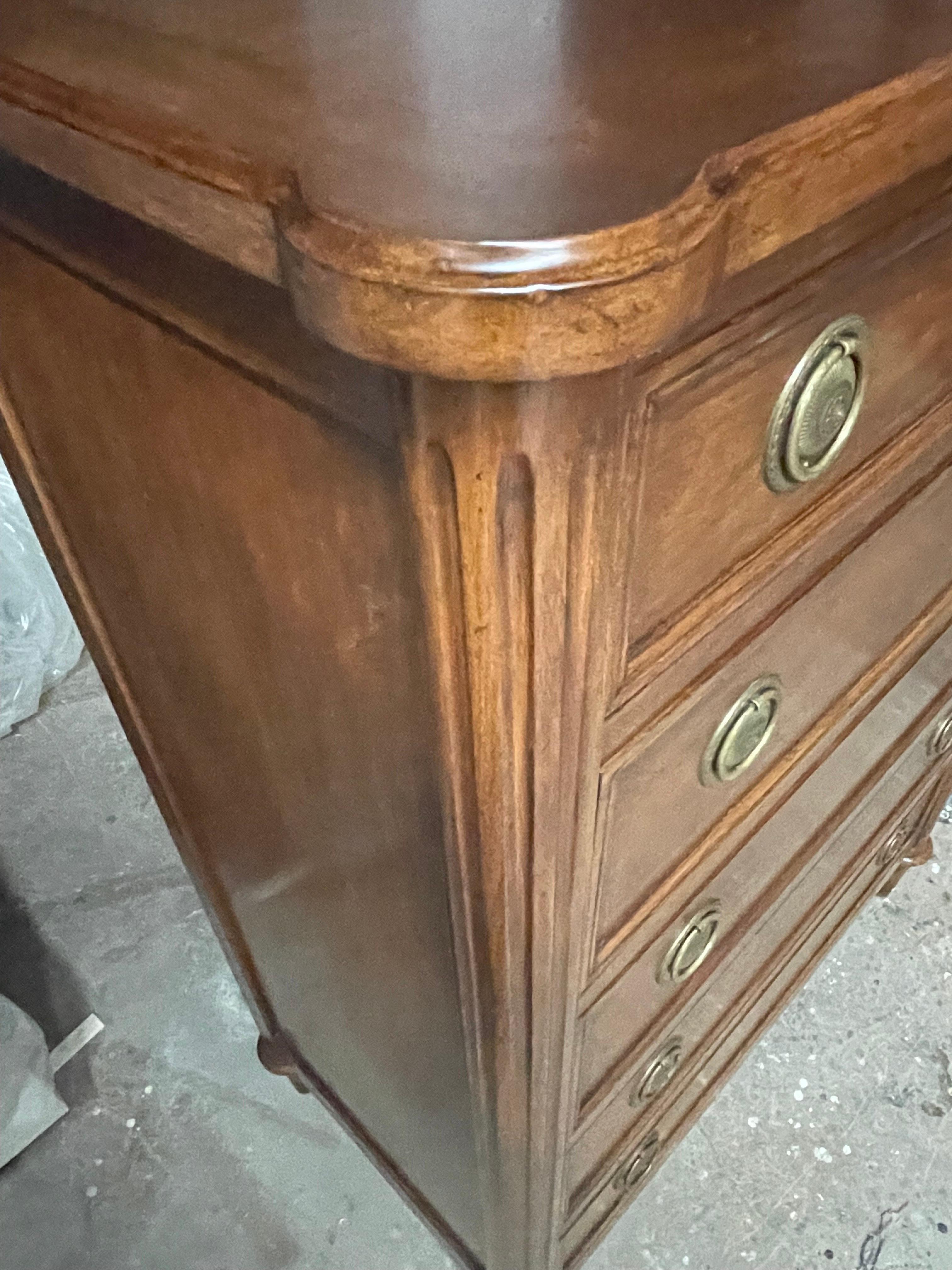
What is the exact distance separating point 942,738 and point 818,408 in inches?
30.2

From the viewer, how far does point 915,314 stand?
47cm

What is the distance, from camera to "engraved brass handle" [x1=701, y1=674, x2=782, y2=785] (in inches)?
21.8

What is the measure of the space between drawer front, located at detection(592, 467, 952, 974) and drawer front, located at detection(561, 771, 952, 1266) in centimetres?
31

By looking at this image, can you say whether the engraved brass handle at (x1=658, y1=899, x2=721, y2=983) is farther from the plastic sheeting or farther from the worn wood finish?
the plastic sheeting

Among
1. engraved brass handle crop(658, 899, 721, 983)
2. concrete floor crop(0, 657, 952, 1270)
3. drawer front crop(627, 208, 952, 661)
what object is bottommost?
concrete floor crop(0, 657, 952, 1270)

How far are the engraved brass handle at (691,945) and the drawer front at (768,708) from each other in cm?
10

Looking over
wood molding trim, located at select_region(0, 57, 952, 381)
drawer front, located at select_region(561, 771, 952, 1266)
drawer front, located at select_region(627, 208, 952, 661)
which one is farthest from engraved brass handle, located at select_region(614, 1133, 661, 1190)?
wood molding trim, located at select_region(0, 57, 952, 381)

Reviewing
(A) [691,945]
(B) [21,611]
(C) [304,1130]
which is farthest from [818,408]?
(B) [21,611]

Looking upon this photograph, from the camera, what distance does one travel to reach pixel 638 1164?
3.17 feet

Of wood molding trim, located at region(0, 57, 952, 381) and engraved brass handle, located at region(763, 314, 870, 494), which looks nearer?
wood molding trim, located at region(0, 57, 952, 381)

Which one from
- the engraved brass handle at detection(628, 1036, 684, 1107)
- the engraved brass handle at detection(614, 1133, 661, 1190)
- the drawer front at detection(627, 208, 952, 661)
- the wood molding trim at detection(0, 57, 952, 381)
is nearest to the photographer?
the wood molding trim at detection(0, 57, 952, 381)

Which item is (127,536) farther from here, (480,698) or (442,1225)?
(442,1225)

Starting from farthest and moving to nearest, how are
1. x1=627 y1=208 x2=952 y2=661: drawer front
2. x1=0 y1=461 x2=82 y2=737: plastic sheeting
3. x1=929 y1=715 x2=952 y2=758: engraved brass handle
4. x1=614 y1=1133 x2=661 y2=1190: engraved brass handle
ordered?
x1=0 y1=461 x2=82 y2=737: plastic sheeting
x1=929 y1=715 x2=952 y2=758: engraved brass handle
x1=614 y1=1133 x2=661 y2=1190: engraved brass handle
x1=627 y1=208 x2=952 y2=661: drawer front

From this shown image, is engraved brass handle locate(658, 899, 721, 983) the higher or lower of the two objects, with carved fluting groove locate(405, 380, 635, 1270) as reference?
lower
